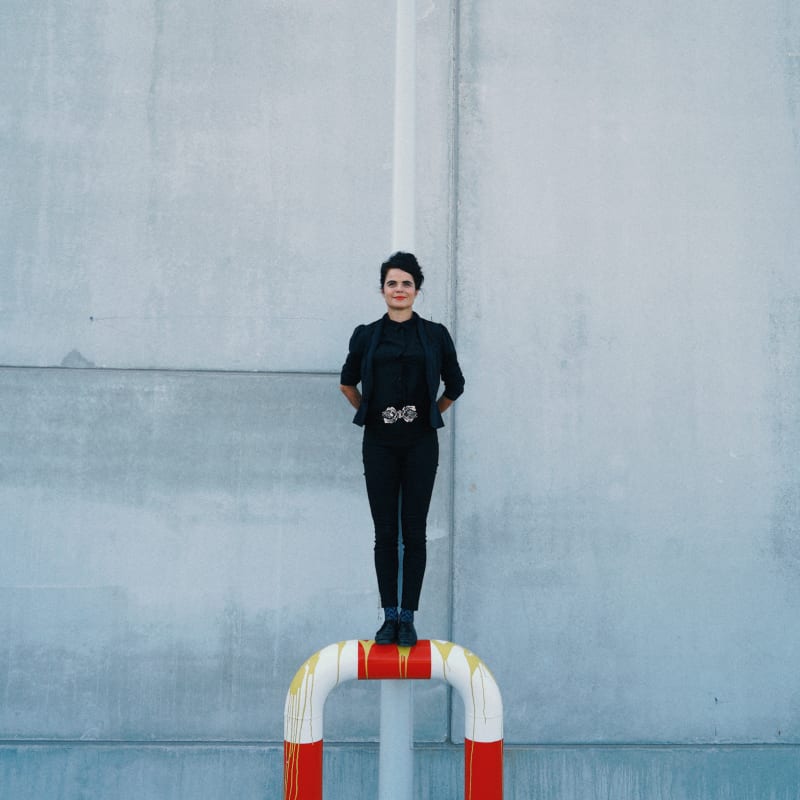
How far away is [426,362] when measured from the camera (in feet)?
9.74

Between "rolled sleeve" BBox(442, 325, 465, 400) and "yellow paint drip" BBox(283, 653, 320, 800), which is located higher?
"rolled sleeve" BBox(442, 325, 465, 400)

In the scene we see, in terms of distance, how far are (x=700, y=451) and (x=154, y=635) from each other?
314 cm

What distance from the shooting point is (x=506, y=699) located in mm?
3986

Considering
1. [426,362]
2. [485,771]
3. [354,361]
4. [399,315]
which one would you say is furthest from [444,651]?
Answer: [399,315]

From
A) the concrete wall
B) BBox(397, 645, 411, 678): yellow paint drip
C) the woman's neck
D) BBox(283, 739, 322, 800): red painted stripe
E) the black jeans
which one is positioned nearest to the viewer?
BBox(283, 739, 322, 800): red painted stripe

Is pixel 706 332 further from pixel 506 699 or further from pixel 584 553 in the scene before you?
pixel 506 699

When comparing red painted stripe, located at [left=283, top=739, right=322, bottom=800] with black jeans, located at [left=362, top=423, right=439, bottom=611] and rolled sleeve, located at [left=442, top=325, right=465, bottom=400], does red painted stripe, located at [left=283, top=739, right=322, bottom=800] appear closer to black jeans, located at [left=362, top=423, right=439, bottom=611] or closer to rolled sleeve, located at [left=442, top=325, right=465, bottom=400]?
black jeans, located at [left=362, top=423, right=439, bottom=611]

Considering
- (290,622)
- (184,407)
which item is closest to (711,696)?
(290,622)

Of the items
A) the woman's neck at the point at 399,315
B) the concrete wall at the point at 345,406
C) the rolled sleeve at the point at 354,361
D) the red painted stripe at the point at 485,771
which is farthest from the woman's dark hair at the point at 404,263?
the red painted stripe at the point at 485,771

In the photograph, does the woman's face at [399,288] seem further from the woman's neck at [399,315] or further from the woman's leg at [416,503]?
the woman's leg at [416,503]

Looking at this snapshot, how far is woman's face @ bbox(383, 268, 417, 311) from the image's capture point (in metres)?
2.94

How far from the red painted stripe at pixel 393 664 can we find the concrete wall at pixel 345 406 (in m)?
1.41

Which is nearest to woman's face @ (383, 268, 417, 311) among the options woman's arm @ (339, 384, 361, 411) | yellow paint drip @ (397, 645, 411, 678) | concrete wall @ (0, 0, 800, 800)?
woman's arm @ (339, 384, 361, 411)

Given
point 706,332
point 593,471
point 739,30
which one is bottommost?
point 593,471
